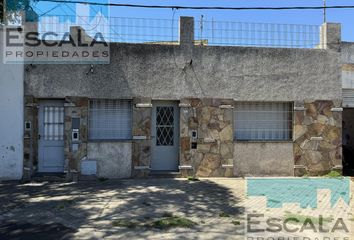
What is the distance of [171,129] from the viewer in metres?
11.7

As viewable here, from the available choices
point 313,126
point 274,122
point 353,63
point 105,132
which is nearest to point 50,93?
Result: point 105,132

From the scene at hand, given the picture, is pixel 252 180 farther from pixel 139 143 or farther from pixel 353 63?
pixel 353 63

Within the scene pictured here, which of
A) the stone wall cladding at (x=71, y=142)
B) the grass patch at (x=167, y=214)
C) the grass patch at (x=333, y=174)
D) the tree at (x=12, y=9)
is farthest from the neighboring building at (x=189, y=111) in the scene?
the grass patch at (x=167, y=214)

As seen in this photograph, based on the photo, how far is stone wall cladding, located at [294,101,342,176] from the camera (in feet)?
38.9

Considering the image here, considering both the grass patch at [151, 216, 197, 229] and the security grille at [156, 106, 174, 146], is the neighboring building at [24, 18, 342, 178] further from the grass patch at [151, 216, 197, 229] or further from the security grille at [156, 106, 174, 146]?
the grass patch at [151, 216, 197, 229]

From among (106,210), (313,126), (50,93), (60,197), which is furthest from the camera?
(313,126)

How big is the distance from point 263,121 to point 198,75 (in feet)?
7.97

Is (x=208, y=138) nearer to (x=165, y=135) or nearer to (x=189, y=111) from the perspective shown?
(x=189, y=111)

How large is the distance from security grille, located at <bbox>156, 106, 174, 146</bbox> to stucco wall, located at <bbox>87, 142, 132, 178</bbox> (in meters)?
0.95

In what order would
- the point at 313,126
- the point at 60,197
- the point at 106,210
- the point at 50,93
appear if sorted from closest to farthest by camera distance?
the point at 106,210
the point at 60,197
the point at 50,93
the point at 313,126

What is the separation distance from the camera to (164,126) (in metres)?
11.6

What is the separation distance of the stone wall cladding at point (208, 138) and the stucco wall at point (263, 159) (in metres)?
0.28

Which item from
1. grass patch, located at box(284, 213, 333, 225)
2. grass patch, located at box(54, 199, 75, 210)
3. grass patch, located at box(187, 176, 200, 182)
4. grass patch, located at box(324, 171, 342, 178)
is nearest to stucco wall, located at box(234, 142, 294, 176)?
grass patch, located at box(324, 171, 342, 178)

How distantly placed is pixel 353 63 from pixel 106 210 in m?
8.81
